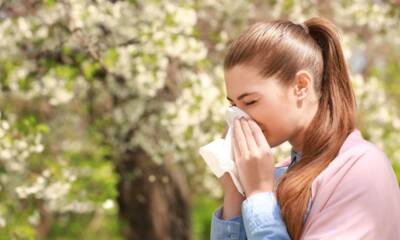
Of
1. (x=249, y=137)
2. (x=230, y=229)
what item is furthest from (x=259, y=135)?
(x=230, y=229)

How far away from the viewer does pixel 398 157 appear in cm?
732

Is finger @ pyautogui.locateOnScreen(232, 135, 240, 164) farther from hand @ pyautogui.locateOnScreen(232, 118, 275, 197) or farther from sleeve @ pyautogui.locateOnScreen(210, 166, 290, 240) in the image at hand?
sleeve @ pyautogui.locateOnScreen(210, 166, 290, 240)

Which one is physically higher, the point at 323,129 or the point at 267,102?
the point at 267,102

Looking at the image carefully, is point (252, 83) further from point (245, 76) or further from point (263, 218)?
point (263, 218)

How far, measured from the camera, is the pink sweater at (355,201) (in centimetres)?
191

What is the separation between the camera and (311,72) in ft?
6.90

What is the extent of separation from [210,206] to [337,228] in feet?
41.4

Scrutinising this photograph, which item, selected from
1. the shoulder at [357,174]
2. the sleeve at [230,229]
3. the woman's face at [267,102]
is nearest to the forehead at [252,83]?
the woman's face at [267,102]

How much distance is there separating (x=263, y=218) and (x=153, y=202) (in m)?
4.91

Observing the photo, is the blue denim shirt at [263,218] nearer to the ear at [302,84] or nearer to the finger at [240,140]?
the finger at [240,140]

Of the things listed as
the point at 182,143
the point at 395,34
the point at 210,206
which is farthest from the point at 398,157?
the point at 210,206

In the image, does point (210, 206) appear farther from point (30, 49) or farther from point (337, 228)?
point (337, 228)

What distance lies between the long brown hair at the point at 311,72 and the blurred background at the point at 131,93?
244cm

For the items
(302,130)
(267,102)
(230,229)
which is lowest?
(230,229)
